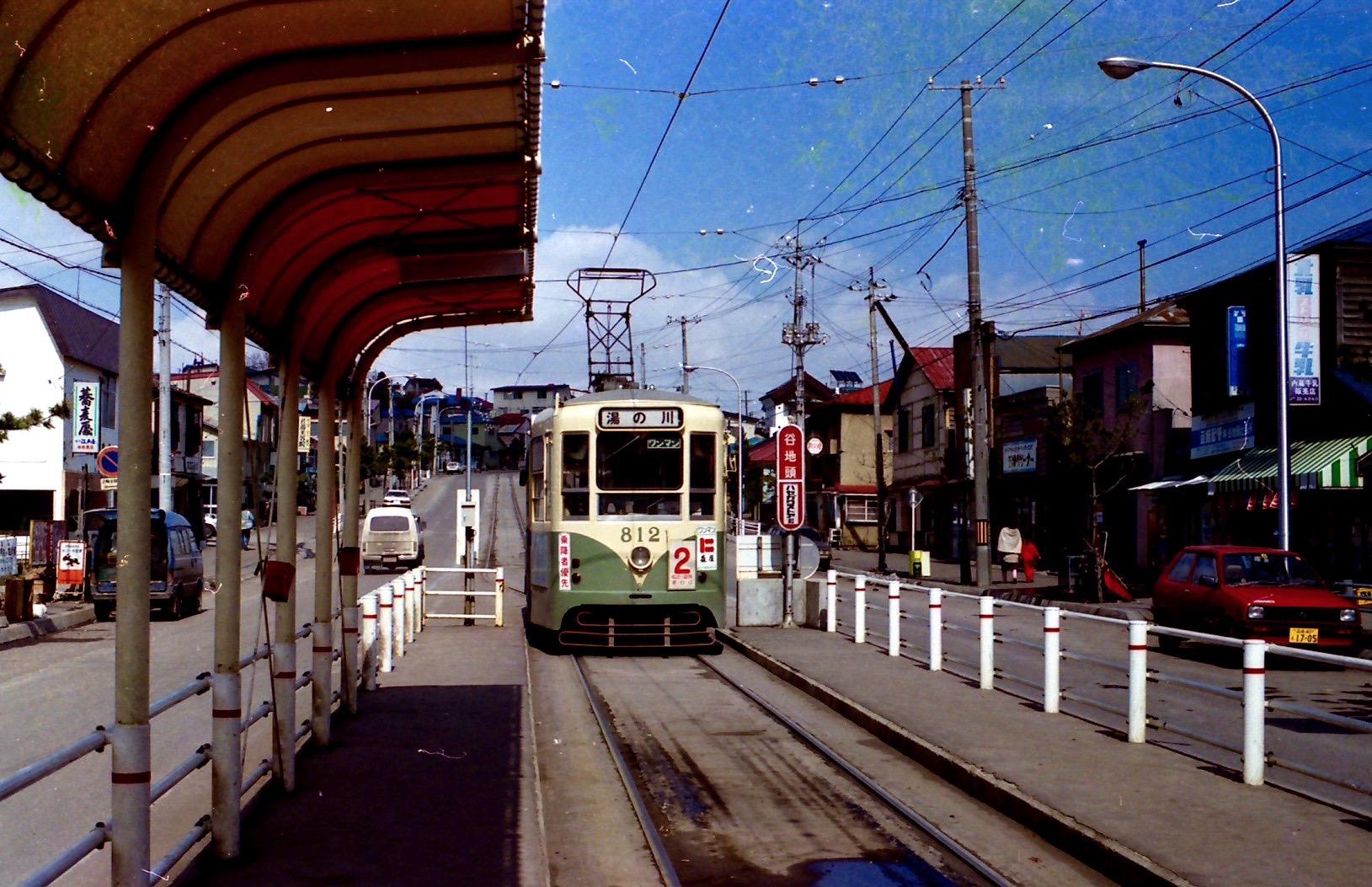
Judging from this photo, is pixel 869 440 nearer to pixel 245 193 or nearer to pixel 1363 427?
pixel 1363 427

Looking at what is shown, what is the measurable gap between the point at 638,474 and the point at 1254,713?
32.0 feet

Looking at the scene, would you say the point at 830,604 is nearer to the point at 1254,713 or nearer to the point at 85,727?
the point at 85,727

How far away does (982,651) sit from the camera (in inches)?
546

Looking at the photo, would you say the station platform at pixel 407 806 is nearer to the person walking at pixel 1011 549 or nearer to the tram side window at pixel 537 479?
the tram side window at pixel 537 479

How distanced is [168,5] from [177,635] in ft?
65.5

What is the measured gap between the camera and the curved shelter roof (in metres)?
4.34

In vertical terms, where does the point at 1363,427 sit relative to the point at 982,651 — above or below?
above

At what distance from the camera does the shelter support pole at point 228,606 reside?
6586 mm

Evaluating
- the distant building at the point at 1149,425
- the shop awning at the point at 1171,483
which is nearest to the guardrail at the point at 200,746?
the shop awning at the point at 1171,483

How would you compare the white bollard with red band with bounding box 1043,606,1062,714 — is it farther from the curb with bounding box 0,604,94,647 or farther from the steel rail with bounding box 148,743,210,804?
the curb with bounding box 0,604,94,647

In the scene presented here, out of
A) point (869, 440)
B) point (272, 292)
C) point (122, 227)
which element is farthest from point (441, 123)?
point (869, 440)

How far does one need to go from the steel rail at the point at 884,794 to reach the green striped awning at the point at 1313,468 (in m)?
17.2

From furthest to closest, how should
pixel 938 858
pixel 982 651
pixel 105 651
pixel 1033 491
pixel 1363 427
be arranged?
1. pixel 1033 491
2. pixel 1363 427
3. pixel 105 651
4. pixel 982 651
5. pixel 938 858

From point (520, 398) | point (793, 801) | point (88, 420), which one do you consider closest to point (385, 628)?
point (793, 801)
